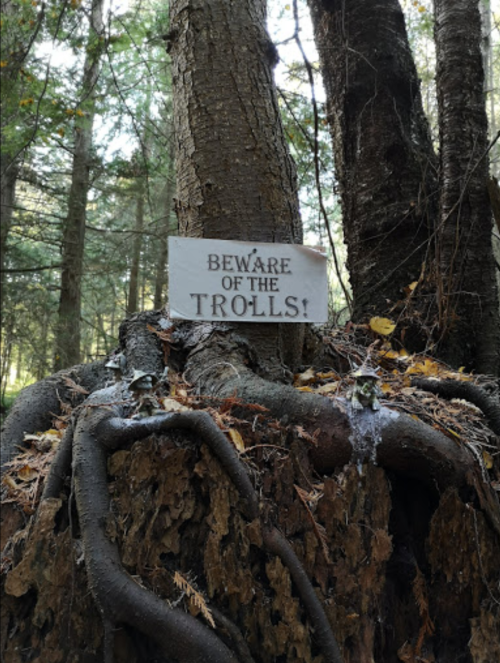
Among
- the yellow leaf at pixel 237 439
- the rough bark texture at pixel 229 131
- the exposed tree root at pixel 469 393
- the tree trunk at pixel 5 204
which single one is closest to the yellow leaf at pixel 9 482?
the yellow leaf at pixel 237 439

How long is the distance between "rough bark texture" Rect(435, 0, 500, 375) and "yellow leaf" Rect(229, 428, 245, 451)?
5.73 ft

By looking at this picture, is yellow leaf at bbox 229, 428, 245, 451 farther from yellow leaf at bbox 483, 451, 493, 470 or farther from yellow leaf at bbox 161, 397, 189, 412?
yellow leaf at bbox 483, 451, 493, 470

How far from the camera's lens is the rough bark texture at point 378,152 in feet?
10.3

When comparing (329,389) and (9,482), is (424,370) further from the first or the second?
(9,482)

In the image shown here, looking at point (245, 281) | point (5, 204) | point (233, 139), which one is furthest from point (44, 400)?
point (5, 204)

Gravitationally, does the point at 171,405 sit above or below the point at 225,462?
above

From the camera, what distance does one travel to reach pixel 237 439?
4.67ft

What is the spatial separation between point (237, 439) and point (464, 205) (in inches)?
86.1

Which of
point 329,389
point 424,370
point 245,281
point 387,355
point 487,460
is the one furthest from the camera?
point 387,355

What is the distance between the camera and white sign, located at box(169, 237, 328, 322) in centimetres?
190

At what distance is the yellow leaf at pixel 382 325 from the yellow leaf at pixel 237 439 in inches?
62.8

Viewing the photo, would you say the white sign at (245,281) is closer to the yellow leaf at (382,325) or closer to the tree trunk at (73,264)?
the yellow leaf at (382,325)

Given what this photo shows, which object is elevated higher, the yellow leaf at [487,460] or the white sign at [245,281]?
the white sign at [245,281]

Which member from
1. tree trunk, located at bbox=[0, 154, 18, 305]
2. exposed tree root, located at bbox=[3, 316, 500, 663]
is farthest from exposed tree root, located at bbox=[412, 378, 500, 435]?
Answer: tree trunk, located at bbox=[0, 154, 18, 305]
